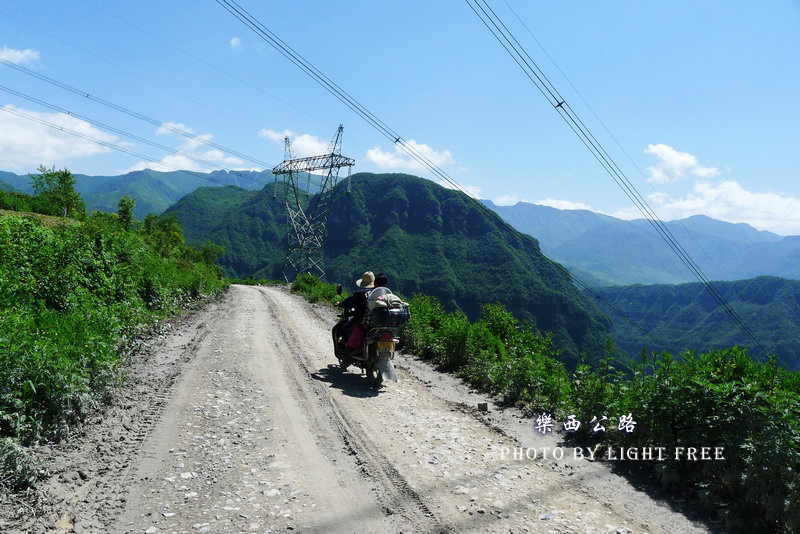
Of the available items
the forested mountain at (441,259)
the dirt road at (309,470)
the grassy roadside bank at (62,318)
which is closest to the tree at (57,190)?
the grassy roadside bank at (62,318)

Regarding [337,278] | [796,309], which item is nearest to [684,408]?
[337,278]

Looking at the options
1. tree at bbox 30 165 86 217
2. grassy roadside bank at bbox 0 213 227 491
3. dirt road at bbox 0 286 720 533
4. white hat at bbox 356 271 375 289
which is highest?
tree at bbox 30 165 86 217

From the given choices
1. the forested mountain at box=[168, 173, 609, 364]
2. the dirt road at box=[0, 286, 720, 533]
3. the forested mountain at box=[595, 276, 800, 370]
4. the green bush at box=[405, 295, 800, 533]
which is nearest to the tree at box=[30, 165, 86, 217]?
the dirt road at box=[0, 286, 720, 533]

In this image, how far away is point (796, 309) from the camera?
554 feet

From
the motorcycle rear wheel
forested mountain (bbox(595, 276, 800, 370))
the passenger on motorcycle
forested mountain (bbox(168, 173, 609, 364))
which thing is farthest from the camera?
forested mountain (bbox(595, 276, 800, 370))

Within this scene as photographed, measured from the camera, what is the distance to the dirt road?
12.8 ft

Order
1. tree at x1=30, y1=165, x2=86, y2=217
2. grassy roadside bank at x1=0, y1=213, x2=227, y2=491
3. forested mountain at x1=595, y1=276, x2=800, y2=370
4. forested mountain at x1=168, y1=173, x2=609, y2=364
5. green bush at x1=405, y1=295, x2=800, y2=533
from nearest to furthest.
Answer: green bush at x1=405, y1=295, x2=800, y2=533 → grassy roadside bank at x1=0, y1=213, x2=227, y2=491 → tree at x1=30, y1=165, x2=86, y2=217 → forested mountain at x1=168, y1=173, x2=609, y2=364 → forested mountain at x1=595, y1=276, x2=800, y2=370

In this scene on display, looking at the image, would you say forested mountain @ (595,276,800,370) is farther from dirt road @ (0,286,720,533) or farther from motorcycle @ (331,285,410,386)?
dirt road @ (0,286,720,533)

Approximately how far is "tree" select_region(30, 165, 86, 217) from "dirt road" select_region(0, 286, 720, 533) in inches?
1029

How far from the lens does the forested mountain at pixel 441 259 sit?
128m

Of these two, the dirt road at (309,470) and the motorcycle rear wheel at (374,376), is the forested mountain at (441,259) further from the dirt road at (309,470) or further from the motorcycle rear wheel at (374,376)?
the dirt road at (309,470)

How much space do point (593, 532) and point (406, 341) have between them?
932 cm

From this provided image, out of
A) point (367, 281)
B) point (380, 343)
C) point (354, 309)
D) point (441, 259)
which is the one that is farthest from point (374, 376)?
point (441, 259)

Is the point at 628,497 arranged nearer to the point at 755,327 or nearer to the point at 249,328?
the point at 249,328
